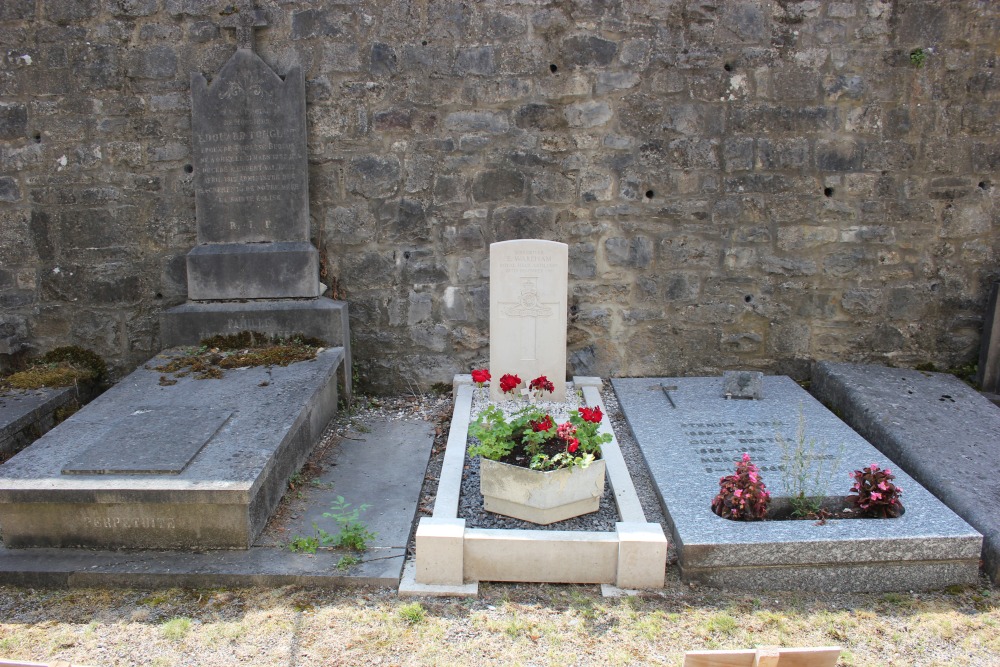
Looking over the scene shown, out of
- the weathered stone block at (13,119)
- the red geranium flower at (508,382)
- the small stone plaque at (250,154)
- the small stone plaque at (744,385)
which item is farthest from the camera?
the weathered stone block at (13,119)

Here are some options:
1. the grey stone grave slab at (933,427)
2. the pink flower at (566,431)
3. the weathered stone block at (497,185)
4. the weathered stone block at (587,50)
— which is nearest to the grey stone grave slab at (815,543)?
the grey stone grave slab at (933,427)

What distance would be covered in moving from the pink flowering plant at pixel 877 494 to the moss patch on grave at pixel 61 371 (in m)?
5.01

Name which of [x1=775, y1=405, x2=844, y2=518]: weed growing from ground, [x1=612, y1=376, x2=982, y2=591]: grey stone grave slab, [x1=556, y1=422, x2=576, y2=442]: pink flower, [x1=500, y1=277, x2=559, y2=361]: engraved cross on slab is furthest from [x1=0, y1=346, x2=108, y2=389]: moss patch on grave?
[x1=775, y1=405, x2=844, y2=518]: weed growing from ground

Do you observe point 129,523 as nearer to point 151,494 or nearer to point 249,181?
point 151,494

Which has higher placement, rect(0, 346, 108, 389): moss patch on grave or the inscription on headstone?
the inscription on headstone

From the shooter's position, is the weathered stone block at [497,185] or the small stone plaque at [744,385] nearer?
the small stone plaque at [744,385]

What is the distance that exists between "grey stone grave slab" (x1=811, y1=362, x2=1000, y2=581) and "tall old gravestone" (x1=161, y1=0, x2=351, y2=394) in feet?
11.5

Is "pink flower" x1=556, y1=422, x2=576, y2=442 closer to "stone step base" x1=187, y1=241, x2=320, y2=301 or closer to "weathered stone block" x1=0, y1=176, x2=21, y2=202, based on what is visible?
"stone step base" x1=187, y1=241, x2=320, y2=301

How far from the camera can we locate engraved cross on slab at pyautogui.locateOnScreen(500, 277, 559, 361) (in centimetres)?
472

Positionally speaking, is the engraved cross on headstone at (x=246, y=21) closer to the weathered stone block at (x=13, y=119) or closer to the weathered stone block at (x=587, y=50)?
the weathered stone block at (x=13, y=119)

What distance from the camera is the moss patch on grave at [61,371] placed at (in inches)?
193

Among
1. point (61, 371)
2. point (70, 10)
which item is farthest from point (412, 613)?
point (70, 10)

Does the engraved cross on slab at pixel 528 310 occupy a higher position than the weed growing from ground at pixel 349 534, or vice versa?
the engraved cross on slab at pixel 528 310

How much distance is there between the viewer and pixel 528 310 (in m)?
4.76
